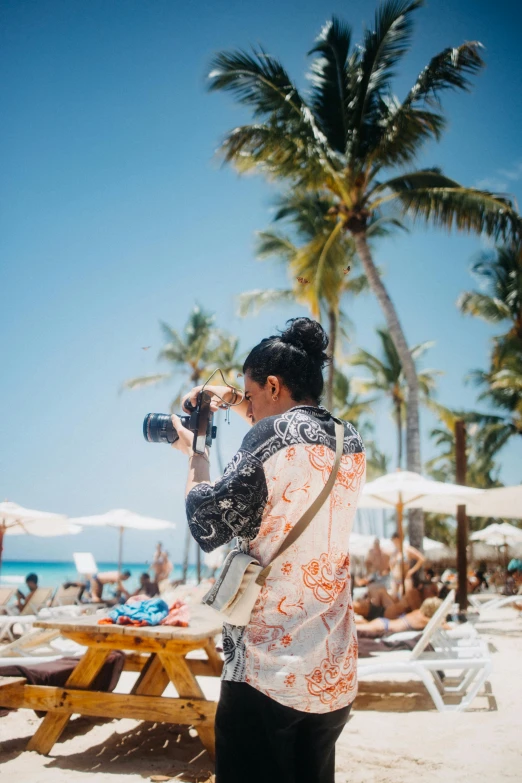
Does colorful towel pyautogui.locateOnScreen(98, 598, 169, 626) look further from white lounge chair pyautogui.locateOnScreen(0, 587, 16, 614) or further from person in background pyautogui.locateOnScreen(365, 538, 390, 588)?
white lounge chair pyautogui.locateOnScreen(0, 587, 16, 614)

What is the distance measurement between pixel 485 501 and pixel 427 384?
19.1 m

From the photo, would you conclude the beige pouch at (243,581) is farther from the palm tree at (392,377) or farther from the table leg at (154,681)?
the palm tree at (392,377)

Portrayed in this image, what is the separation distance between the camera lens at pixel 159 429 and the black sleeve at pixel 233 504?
0.46m

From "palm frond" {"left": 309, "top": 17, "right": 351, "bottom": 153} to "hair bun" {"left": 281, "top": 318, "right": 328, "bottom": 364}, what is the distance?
12511mm

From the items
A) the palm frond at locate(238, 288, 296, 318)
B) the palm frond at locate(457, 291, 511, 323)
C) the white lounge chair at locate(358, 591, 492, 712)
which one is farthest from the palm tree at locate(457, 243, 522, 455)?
the white lounge chair at locate(358, 591, 492, 712)

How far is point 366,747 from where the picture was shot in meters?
3.48

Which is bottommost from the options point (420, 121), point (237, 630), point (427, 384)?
point (237, 630)

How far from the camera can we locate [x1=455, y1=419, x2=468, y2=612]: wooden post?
10.1 meters

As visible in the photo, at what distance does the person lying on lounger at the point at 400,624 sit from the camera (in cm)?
664

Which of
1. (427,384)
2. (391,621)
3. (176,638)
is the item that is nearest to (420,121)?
(391,621)

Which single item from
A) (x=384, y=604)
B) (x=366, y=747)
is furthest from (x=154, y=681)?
(x=384, y=604)

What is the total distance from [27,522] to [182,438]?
12.6m

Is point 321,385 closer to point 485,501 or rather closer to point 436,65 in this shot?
point 485,501

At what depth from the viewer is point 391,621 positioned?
6812 millimetres
